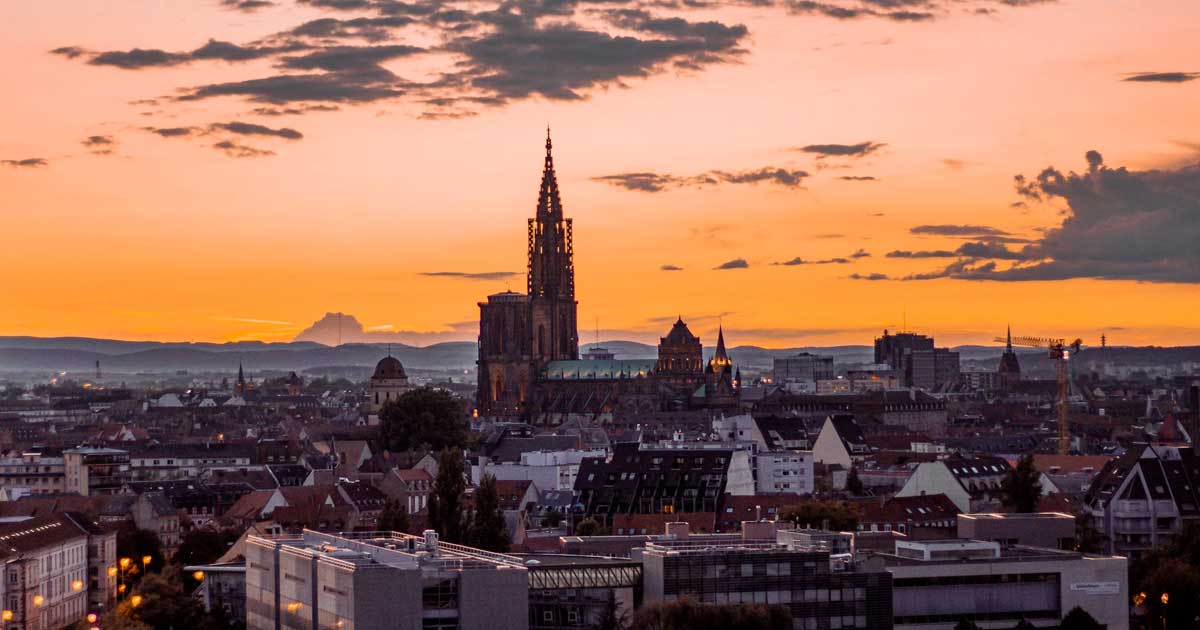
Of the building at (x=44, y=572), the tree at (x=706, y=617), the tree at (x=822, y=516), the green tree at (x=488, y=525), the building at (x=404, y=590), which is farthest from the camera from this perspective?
the tree at (x=822, y=516)

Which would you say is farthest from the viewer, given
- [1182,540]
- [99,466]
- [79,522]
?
[99,466]

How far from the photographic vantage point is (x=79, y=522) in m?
130

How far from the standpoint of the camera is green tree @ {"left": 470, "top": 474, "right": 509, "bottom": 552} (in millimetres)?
112062

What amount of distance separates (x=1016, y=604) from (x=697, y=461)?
6183 cm

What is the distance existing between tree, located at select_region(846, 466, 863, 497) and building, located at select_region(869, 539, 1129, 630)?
66489 mm

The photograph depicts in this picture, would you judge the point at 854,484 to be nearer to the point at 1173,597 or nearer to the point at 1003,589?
the point at 1173,597

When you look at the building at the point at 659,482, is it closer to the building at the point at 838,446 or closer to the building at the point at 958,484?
the building at the point at 958,484

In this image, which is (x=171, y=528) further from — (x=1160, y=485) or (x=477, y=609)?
(x=477, y=609)

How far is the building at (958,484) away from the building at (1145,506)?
928 centimetres

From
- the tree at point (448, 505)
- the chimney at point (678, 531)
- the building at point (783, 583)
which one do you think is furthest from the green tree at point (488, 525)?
the building at point (783, 583)

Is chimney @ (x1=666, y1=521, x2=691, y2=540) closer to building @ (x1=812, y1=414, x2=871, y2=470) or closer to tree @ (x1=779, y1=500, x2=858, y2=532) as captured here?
tree @ (x1=779, y1=500, x2=858, y2=532)

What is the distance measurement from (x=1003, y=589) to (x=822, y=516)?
36.8 m

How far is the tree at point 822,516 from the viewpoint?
121 metres

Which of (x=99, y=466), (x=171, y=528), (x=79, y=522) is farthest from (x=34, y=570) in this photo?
(x=99, y=466)
